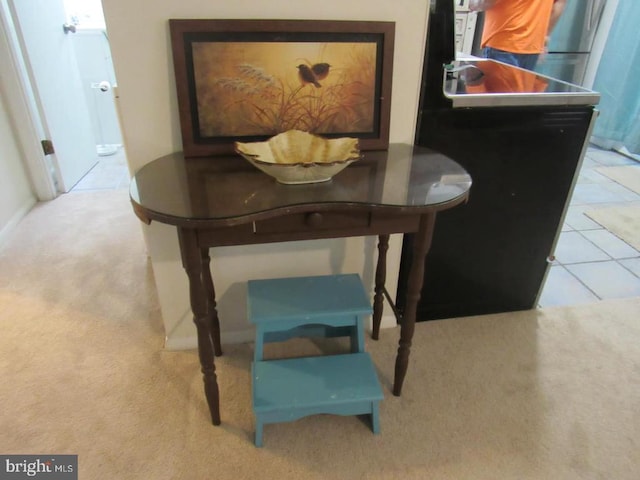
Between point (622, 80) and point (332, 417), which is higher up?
point (622, 80)

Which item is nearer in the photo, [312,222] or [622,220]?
[312,222]

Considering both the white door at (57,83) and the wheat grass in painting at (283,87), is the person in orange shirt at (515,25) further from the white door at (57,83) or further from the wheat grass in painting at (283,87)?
the white door at (57,83)

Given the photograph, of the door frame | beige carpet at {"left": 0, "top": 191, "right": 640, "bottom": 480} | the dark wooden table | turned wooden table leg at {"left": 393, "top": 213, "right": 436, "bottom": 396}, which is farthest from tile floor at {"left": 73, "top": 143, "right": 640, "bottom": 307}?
the dark wooden table

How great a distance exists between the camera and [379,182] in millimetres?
1168

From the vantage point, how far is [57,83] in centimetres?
286

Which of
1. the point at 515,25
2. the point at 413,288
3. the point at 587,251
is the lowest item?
the point at 587,251

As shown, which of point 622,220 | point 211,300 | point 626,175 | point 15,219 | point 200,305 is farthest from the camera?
point 626,175

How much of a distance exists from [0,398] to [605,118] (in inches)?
184

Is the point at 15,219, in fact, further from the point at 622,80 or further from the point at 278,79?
the point at 622,80

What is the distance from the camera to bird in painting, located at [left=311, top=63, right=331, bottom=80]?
4.28 feet

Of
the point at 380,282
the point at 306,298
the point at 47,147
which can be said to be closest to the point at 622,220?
the point at 380,282

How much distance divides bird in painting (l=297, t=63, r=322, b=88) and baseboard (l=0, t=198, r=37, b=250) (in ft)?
6.76

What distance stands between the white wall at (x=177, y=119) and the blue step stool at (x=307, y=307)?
0.11 metres

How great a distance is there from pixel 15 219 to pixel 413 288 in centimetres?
247
